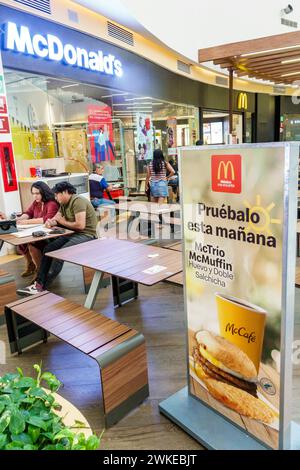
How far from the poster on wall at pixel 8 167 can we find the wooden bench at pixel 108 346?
10.9 ft

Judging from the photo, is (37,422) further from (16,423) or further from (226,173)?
(226,173)

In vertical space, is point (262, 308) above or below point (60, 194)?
below

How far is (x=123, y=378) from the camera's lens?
215 centimetres

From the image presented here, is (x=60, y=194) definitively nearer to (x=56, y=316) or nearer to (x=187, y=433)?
(x=56, y=316)

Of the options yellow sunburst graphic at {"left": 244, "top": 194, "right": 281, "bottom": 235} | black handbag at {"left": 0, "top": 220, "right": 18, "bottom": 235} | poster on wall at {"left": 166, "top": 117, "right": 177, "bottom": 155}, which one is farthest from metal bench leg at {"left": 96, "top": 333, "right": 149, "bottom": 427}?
poster on wall at {"left": 166, "top": 117, "right": 177, "bottom": 155}

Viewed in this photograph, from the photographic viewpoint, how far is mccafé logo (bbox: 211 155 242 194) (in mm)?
1597

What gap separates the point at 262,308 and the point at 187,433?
0.95 m

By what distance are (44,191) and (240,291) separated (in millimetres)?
3392

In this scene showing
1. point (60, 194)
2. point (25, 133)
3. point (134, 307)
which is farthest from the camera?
point (25, 133)

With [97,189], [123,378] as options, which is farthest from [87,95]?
[123,378]

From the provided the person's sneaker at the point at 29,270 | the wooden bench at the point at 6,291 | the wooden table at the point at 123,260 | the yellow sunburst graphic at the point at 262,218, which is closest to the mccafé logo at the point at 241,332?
the yellow sunburst graphic at the point at 262,218

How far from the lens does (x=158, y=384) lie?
2.52 metres

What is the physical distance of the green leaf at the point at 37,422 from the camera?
1.12 meters

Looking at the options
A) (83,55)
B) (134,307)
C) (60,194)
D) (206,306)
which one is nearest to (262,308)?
(206,306)
